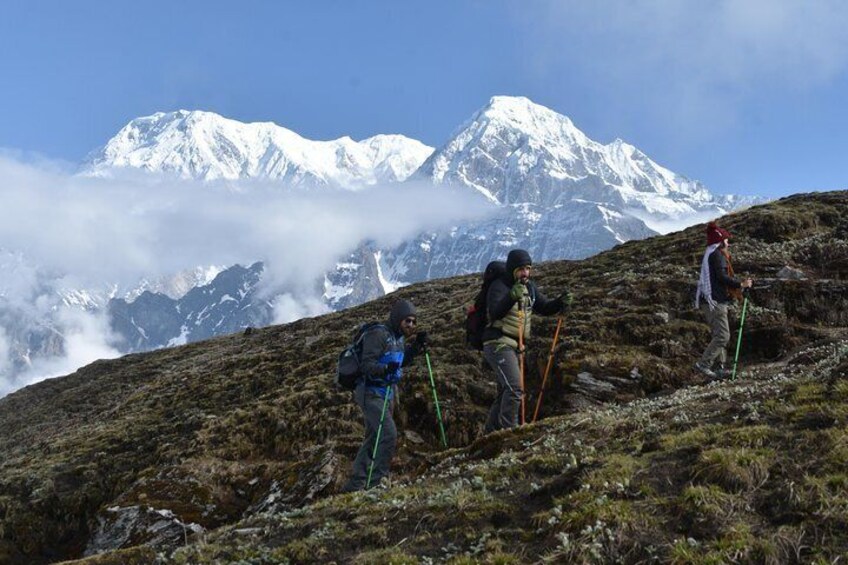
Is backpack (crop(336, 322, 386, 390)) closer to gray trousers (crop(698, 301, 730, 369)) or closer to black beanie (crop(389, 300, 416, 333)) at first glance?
black beanie (crop(389, 300, 416, 333))

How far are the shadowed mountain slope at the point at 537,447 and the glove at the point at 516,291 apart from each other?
2917mm

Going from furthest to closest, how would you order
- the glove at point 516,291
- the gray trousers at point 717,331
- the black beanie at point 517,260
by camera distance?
the gray trousers at point 717,331 → the glove at point 516,291 → the black beanie at point 517,260

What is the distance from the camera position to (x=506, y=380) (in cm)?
1474

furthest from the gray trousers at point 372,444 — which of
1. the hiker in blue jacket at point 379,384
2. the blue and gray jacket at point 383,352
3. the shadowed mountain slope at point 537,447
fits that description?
the shadowed mountain slope at point 537,447

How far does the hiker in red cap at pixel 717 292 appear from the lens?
17438mm

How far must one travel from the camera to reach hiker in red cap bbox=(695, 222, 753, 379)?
17.4m

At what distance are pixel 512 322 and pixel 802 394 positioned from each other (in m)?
6.04

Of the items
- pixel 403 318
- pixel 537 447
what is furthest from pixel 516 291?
pixel 537 447

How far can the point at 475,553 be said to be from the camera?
8.09 metres

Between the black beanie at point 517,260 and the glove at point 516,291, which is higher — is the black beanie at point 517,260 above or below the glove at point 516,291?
above

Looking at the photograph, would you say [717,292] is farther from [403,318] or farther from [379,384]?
[379,384]

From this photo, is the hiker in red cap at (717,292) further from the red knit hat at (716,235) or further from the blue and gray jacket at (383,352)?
the blue and gray jacket at (383,352)

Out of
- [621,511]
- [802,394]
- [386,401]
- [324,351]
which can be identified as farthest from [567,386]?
[324,351]

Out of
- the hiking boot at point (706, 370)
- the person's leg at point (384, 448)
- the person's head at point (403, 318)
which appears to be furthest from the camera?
the hiking boot at point (706, 370)
